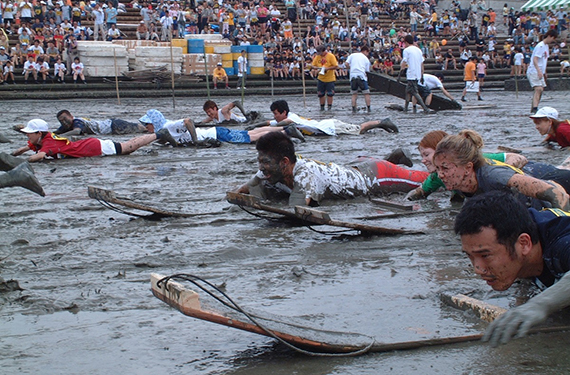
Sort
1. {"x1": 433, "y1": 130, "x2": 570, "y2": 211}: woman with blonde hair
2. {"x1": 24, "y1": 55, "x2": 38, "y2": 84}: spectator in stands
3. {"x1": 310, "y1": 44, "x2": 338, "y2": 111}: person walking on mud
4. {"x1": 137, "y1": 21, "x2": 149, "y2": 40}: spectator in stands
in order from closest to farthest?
{"x1": 433, "y1": 130, "x2": 570, "y2": 211}: woman with blonde hair
{"x1": 310, "y1": 44, "x2": 338, "y2": 111}: person walking on mud
{"x1": 24, "y1": 55, "x2": 38, "y2": 84}: spectator in stands
{"x1": 137, "y1": 21, "x2": 149, "y2": 40}: spectator in stands

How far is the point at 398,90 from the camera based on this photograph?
1875cm

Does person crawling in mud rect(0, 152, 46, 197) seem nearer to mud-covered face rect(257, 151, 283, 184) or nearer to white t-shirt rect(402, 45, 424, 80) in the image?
mud-covered face rect(257, 151, 283, 184)

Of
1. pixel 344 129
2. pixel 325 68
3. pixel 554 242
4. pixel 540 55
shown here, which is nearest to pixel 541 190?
pixel 554 242

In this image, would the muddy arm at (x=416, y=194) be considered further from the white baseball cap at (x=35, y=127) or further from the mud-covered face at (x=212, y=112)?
the mud-covered face at (x=212, y=112)

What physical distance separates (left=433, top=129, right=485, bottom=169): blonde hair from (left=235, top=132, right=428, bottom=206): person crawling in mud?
6.33 feet

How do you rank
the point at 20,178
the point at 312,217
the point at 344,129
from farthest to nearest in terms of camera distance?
the point at 344,129
the point at 20,178
the point at 312,217

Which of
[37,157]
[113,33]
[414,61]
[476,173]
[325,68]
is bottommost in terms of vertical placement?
[37,157]

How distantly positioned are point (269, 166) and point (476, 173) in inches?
87.1

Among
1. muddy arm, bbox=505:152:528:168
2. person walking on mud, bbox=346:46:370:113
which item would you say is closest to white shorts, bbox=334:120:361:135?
person walking on mud, bbox=346:46:370:113

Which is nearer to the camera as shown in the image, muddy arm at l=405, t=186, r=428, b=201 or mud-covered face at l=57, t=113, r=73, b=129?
muddy arm at l=405, t=186, r=428, b=201

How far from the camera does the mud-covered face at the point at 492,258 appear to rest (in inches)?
120

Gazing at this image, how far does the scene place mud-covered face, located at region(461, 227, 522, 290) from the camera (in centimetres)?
305

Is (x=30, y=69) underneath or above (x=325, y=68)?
above

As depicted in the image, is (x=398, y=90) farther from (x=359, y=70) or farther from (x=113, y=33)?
(x=113, y=33)
